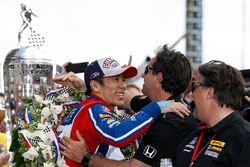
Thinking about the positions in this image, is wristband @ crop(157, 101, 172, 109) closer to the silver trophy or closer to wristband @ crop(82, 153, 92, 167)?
wristband @ crop(82, 153, 92, 167)

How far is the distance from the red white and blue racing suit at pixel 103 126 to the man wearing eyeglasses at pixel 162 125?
94 millimetres

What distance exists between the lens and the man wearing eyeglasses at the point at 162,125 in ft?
12.3

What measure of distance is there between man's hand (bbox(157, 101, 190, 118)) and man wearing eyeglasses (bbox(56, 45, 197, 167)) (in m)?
0.08

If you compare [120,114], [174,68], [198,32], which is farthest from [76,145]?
[198,32]

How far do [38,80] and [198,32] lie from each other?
3997cm

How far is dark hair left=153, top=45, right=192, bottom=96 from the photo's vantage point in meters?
3.98

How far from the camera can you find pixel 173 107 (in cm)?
368

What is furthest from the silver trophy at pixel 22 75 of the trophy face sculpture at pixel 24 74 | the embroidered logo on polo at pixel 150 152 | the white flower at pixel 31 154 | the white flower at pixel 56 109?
the embroidered logo on polo at pixel 150 152

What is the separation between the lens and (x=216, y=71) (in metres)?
3.48

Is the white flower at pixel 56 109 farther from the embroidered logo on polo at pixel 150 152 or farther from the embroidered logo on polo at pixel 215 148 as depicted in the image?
the embroidered logo on polo at pixel 215 148

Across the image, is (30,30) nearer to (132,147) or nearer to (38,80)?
(38,80)

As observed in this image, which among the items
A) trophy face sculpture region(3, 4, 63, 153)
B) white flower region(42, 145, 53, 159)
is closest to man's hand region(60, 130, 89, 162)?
white flower region(42, 145, 53, 159)

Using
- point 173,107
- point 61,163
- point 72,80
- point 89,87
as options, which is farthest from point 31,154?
point 173,107

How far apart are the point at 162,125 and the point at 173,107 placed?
0.54 feet
